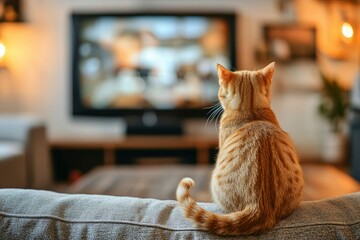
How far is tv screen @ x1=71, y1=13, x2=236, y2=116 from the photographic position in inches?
169

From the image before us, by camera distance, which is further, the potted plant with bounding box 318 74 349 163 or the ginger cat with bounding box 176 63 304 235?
the potted plant with bounding box 318 74 349 163

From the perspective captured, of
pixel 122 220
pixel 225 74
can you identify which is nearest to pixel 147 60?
pixel 225 74

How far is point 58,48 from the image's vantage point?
441 centimetres

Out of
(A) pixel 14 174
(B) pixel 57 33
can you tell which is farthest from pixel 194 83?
(A) pixel 14 174

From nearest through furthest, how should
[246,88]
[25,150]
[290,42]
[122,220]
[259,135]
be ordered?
[122,220] < [259,135] < [246,88] < [25,150] < [290,42]

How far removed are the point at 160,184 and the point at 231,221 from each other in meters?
1.77

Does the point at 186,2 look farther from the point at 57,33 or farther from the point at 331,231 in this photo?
the point at 331,231

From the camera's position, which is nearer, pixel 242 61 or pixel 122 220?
pixel 122 220

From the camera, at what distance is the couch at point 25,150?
3.09 meters

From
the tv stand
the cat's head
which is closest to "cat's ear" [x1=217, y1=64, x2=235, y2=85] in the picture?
the cat's head

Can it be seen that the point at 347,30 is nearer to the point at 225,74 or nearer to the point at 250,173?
the point at 225,74

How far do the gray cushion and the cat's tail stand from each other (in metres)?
0.01

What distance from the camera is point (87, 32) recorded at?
14.1ft

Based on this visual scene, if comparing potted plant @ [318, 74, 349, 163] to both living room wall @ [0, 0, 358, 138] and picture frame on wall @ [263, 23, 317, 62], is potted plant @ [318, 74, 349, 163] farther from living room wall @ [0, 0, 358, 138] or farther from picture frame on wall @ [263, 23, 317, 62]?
living room wall @ [0, 0, 358, 138]
